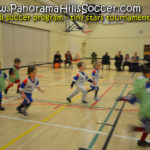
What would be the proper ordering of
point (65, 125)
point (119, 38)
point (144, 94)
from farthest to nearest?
1. point (119, 38)
2. point (65, 125)
3. point (144, 94)

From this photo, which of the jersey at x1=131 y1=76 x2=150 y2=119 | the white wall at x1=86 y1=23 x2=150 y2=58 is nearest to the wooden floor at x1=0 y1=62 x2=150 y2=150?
the jersey at x1=131 y1=76 x2=150 y2=119

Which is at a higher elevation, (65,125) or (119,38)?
(119,38)

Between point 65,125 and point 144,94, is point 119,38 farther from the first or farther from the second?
point 144,94

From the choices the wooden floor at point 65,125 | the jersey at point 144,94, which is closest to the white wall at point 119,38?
the wooden floor at point 65,125

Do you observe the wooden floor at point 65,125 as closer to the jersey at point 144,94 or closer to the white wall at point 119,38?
the jersey at point 144,94

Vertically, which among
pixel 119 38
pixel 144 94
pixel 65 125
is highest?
pixel 119 38

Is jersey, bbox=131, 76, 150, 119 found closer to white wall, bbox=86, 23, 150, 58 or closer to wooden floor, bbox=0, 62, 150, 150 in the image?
wooden floor, bbox=0, 62, 150, 150

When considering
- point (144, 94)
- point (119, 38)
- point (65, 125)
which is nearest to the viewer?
point (144, 94)

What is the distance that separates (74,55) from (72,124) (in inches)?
811

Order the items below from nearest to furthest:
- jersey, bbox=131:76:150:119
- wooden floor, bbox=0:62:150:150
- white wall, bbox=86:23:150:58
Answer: jersey, bbox=131:76:150:119 → wooden floor, bbox=0:62:150:150 → white wall, bbox=86:23:150:58

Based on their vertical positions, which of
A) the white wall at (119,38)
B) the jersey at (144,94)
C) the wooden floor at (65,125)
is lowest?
the wooden floor at (65,125)

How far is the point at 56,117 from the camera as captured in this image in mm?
4039

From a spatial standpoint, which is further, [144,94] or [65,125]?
[65,125]

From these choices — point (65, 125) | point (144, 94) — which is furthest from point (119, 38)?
point (144, 94)
